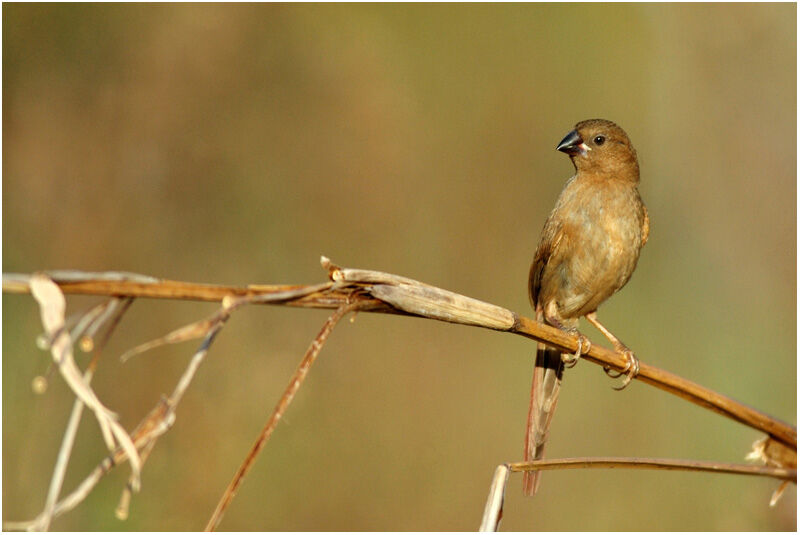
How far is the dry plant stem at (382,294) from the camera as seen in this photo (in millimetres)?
1357

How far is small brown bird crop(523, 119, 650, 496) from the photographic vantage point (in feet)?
13.1

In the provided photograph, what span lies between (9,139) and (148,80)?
0.83 m

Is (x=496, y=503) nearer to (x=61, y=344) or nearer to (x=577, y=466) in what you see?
(x=577, y=466)

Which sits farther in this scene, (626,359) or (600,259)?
(600,259)

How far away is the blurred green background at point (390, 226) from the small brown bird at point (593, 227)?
3.18 feet

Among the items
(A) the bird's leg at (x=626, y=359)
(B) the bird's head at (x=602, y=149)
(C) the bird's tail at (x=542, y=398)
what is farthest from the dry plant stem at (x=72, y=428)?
(B) the bird's head at (x=602, y=149)

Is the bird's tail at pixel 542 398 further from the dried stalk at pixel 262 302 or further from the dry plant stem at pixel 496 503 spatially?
the dry plant stem at pixel 496 503

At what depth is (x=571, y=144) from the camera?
163 inches

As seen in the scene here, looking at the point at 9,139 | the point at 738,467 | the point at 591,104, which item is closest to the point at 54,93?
the point at 9,139

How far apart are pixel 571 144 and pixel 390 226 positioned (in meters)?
1.62

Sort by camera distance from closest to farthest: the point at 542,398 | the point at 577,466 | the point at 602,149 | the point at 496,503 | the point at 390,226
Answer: the point at 496,503
the point at 577,466
the point at 542,398
the point at 602,149
the point at 390,226

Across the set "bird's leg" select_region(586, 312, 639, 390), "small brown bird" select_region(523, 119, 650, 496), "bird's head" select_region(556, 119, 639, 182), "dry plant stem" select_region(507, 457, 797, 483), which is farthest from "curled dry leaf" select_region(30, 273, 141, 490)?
"bird's head" select_region(556, 119, 639, 182)

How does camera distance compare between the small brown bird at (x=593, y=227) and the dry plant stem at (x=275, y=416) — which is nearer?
the dry plant stem at (x=275, y=416)

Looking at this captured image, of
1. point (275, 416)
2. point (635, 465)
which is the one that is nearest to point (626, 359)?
point (635, 465)
